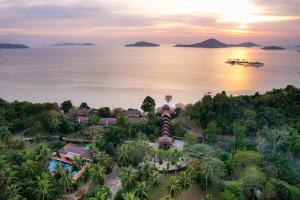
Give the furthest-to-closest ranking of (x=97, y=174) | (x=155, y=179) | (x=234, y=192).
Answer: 1. (x=97, y=174)
2. (x=155, y=179)
3. (x=234, y=192)

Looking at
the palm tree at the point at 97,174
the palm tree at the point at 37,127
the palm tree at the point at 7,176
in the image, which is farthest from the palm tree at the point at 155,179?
the palm tree at the point at 37,127

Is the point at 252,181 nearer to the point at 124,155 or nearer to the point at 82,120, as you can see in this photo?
the point at 124,155

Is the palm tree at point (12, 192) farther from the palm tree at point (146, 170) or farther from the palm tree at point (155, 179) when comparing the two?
the palm tree at point (155, 179)

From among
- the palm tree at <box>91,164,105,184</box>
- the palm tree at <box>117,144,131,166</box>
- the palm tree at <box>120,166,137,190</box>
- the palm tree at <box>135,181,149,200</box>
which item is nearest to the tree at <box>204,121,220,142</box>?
the palm tree at <box>117,144,131,166</box>

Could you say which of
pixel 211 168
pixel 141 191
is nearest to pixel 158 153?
pixel 211 168

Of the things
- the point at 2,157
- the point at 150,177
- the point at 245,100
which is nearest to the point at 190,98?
the point at 245,100

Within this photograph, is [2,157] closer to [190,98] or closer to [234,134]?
[234,134]

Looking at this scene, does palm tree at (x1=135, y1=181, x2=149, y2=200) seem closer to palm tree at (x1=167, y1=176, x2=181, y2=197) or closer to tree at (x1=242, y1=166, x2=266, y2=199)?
palm tree at (x1=167, y1=176, x2=181, y2=197)
